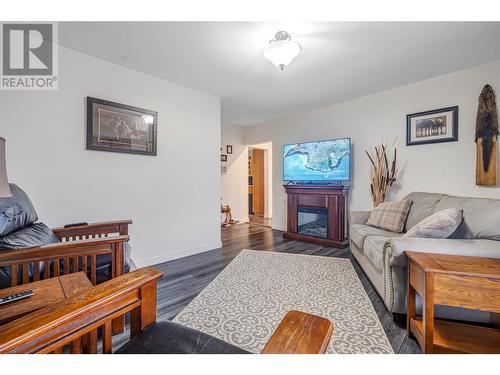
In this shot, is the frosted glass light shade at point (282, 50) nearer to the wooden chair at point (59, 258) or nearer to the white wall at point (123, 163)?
the white wall at point (123, 163)

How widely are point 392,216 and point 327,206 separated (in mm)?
1076

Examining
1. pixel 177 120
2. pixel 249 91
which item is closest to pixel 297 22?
pixel 249 91

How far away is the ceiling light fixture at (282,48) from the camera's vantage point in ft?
6.00

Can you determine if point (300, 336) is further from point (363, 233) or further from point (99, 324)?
point (363, 233)

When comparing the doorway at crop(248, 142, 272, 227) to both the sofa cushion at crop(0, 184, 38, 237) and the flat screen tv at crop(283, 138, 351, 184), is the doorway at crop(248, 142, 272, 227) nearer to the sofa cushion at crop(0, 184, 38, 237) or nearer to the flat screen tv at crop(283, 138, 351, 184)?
the flat screen tv at crop(283, 138, 351, 184)

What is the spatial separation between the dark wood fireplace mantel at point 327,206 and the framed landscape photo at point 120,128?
2434 mm

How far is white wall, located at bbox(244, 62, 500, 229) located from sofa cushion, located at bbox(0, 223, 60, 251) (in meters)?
3.80

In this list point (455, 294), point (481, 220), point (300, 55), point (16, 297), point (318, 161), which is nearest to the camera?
point (16, 297)

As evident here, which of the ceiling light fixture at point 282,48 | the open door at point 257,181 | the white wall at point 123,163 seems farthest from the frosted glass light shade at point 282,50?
the open door at point 257,181

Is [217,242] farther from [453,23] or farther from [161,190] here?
[453,23]

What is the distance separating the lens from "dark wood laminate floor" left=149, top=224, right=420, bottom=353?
1621 millimetres

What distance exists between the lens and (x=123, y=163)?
2.59 meters

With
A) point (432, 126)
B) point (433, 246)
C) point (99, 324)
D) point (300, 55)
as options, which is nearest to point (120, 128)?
point (300, 55)

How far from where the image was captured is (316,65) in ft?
8.23
